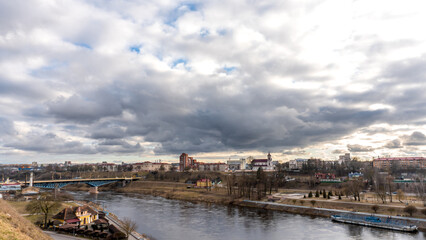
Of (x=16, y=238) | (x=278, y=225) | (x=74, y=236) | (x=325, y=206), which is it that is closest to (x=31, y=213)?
(x=74, y=236)

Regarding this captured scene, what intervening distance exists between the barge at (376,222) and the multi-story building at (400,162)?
449ft

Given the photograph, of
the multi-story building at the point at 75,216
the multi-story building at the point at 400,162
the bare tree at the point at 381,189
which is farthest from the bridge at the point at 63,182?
the multi-story building at the point at 400,162

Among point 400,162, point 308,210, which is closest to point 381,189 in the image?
point 308,210

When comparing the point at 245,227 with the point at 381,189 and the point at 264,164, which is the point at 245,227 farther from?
the point at 264,164

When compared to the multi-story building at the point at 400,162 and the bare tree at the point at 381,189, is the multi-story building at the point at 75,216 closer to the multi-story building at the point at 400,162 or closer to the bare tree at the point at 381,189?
the bare tree at the point at 381,189

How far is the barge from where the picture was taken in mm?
44981

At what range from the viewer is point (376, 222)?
4847cm

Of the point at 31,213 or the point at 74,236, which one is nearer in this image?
the point at 74,236

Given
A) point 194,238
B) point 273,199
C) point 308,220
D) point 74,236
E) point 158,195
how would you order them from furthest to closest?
point 158,195
point 273,199
point 308,220
point 194,238
point 74,236

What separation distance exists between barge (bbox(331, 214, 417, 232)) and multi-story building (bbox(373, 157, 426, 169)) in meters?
137

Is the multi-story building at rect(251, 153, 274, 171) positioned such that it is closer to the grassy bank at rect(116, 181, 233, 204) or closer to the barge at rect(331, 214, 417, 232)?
the grassy bank at rect(116, 181, 233, 204)

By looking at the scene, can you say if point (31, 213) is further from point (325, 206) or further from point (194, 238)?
point (325, 206)

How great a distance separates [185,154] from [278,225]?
145 meters

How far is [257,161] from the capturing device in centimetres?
19450
